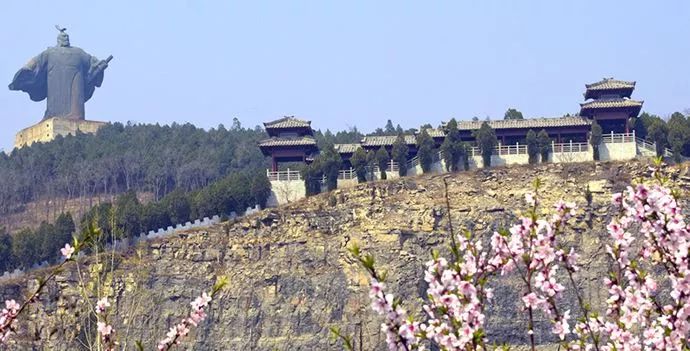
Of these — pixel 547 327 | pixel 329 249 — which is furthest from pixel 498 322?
pixel 329 249

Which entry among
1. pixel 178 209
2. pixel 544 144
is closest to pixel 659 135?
pixel 544 144

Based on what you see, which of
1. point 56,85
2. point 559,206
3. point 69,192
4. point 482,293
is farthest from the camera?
point 56,85

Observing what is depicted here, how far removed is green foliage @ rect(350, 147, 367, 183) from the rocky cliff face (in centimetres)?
Result: 121

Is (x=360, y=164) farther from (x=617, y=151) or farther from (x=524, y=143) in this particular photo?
(x=617, y=151)

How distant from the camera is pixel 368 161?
143 feet

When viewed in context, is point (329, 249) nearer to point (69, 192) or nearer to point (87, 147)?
point (69, 192)

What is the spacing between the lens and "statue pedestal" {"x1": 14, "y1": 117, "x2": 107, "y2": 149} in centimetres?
7044

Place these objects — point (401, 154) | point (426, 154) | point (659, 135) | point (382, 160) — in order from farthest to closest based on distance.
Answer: point (401, 154)
point (382, 160)
point (426, 154)
point (659, 135)

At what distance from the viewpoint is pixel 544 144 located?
1666 inches

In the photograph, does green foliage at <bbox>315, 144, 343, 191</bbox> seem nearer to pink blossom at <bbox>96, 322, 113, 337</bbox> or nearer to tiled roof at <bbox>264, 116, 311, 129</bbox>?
tiled roof at <bbox>264, 116, 311, 129</bbox>

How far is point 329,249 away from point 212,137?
2754 centimetres

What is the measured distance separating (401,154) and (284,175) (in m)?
3.95

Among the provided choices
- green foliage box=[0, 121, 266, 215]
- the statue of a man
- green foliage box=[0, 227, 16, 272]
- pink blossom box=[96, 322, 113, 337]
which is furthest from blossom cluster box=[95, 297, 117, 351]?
the statue of a man

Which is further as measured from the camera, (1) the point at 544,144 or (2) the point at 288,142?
(2) the point at 288,142
